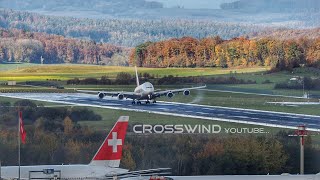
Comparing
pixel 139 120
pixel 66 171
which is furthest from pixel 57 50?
pixel 66 171

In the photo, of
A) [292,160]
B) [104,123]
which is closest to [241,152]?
[292,160]

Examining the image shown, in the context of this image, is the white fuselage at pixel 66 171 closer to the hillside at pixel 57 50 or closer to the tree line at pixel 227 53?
the hillside at pixel 57 50

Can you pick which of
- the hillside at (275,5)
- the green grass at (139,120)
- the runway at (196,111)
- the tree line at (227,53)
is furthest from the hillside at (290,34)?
the green grass at (139,120)

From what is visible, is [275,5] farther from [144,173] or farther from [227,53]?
[144,173]

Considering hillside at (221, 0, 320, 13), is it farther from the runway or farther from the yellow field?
the runway

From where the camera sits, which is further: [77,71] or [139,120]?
[77,71]

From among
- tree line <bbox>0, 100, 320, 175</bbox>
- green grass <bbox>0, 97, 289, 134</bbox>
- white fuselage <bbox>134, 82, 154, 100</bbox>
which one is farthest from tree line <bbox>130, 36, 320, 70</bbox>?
tree line <bbox>0, 100, 320, 175</bbox>
